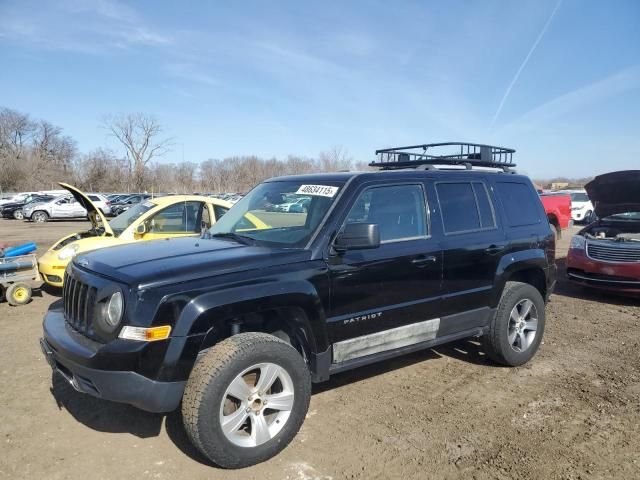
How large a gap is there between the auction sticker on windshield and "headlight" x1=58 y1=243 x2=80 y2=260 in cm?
511

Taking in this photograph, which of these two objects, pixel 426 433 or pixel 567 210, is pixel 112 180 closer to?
pixel 567 210

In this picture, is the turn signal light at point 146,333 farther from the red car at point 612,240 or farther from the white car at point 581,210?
the white car at point 581,210

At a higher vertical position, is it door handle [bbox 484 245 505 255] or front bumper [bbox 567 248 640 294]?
door handle [bbox 484 245 505 255]

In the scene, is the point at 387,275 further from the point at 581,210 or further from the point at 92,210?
the point at 581,210

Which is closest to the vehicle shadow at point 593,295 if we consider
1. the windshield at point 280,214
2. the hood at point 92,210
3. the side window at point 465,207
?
the side window at point 465,207

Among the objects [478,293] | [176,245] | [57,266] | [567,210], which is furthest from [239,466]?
[567,210]

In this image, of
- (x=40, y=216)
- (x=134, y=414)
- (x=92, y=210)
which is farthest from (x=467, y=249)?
(x=40, y=216)

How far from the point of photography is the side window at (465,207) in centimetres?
431

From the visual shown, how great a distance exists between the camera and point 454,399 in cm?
416

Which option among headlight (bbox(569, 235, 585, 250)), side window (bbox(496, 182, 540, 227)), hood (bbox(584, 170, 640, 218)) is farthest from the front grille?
side window (bbox(496, 182, 540, 227))

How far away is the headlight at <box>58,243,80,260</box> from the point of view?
7586mm

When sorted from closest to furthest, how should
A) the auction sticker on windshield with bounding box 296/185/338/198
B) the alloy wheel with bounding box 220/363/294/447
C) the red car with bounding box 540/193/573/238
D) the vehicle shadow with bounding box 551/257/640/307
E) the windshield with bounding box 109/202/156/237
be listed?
the alloy wheel with bounding box 220/363/294/447 → the auction sticker on windshield with bounding box 296/185/338/198 → the vehicle shadow with bounding box 551/257/640/307 → the windshield with bounding box 109/202/156/237 → the red car with bounding box 540/193/573/238

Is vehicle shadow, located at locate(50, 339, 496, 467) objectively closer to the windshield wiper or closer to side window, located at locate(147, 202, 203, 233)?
the windshield wiper

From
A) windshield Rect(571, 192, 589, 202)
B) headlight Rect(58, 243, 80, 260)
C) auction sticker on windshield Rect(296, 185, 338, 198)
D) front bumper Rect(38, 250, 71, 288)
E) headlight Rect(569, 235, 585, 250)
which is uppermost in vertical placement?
windshield Rect(571, 192, 589, 202)
